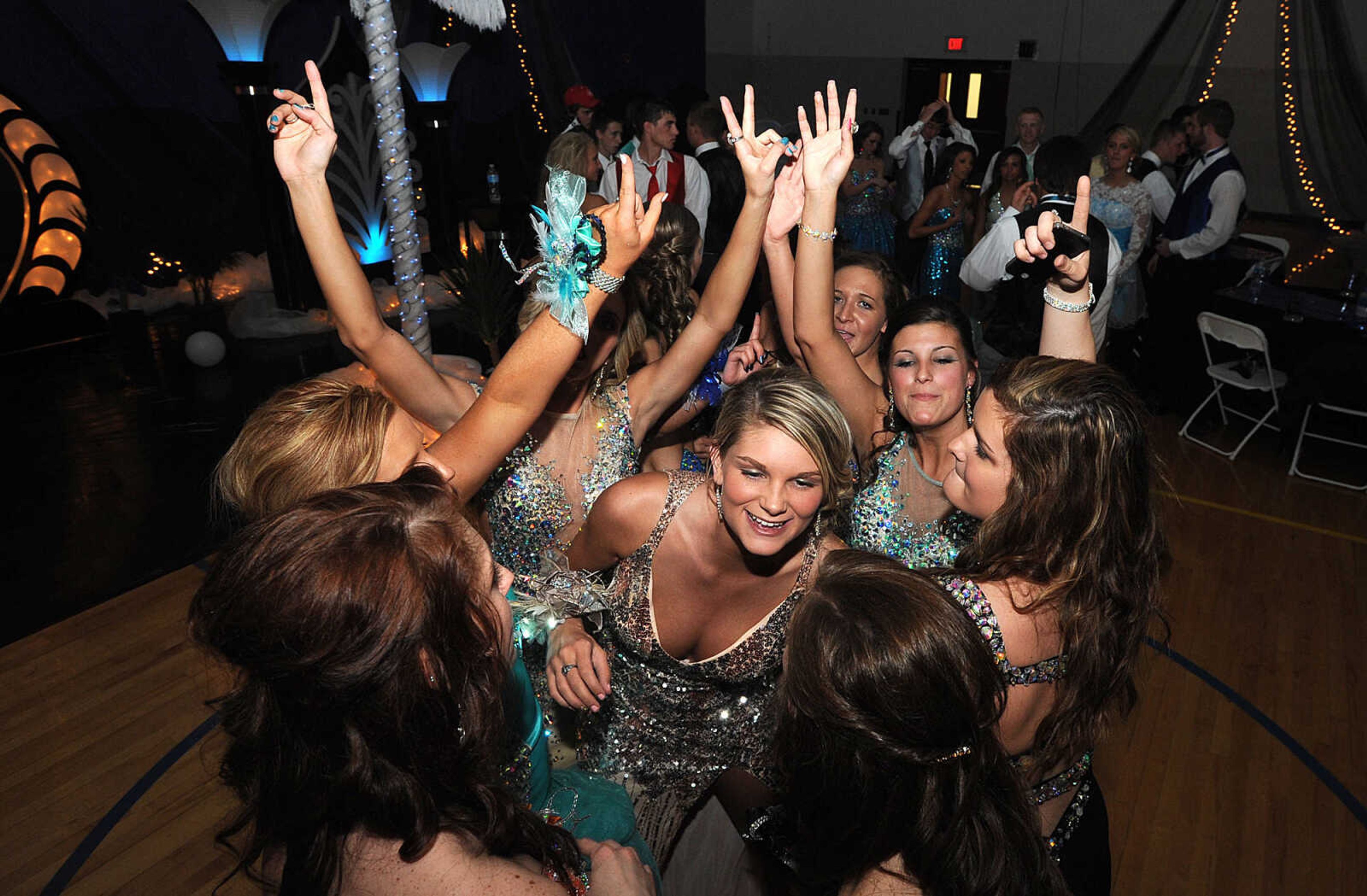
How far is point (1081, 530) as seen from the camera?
4.60 feet

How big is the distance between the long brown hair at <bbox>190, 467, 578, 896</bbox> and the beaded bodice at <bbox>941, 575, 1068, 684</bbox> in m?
0.72

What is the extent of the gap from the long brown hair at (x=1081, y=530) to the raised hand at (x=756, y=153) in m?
0.78

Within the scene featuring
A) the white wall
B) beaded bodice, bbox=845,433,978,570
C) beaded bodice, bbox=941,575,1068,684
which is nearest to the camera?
beaded bodice, bbox=941,575,1068,684

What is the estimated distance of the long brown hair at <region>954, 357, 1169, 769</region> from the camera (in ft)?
4.58

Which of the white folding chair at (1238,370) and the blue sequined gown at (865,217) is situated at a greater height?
the blue sequined gown at (865,217)

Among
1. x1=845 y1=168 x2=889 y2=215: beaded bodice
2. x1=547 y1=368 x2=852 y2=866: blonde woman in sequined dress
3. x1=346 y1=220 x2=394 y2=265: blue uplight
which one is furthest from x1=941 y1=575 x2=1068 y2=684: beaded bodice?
x1=346 y1=220 x2=394 y2=265: blue uplight

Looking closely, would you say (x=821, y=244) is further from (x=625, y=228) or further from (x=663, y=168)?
(x=663, y=168)

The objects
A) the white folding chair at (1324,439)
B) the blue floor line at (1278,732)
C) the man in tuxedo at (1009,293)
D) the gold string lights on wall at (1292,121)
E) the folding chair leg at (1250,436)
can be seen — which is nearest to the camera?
the blue floor line at (1278,732)

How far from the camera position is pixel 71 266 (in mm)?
6320

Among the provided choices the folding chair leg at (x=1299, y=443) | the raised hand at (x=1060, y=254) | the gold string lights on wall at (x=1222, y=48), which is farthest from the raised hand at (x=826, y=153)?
the gold string lights on wall at (x=1222, y=48)

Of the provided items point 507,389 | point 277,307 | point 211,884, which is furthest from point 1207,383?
point 277,307

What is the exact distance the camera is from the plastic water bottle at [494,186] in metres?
8.62

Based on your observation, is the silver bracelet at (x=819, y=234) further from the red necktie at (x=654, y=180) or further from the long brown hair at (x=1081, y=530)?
the red necktie at (x=654, y=180)

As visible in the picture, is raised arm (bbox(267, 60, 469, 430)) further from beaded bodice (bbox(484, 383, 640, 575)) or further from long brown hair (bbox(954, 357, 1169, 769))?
long brown hair (bbox(954, 357, 1169, 769))
